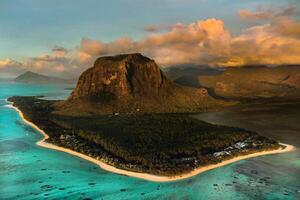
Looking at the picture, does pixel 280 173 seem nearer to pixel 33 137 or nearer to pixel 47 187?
pixel 47 187

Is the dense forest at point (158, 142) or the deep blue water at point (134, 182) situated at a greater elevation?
the dense forest at point (158, 142)

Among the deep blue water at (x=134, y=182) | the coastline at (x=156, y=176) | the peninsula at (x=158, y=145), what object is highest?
the peninsula at (x=158, y=145)

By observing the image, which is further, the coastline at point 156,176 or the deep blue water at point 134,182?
the coastline at point 156,176

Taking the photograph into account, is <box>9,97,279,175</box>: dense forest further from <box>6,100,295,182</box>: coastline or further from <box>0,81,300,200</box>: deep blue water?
<box>0,81,300,200</box>: deep blue water

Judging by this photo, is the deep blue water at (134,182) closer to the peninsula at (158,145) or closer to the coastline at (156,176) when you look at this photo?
the coastline at (156,176)

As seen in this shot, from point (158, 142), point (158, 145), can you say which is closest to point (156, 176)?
point (158, 145)

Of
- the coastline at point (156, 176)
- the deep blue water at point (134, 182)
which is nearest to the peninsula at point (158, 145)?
the coastline at point (156, 176)

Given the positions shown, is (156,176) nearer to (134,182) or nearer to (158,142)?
(134,182)

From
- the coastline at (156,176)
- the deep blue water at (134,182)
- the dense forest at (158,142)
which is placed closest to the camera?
the deep blue water at (134,182)

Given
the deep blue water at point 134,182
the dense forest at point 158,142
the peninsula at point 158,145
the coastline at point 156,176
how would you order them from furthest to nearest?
1. the dense forest at point 158,142
2. the peninsula at point 158,145
3. the coastline at point 156,176
4. the deep blue water at point 134,182
